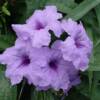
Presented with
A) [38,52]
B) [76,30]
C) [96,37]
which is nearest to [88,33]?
[96,37]

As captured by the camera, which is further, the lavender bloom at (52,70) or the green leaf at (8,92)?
the green leaf at (8,92)

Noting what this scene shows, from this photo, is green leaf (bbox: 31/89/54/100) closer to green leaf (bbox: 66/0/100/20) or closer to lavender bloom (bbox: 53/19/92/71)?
lavender bloom (bbox: 53/19/92/71)

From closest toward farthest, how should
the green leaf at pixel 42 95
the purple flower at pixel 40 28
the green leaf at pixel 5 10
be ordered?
the purple flower at pixel 40 28 < the green leaf at pixel 42 95 < the green leaf at pixel 5 10

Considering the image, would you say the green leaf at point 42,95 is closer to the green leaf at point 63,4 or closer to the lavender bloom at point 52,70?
the lavender bloom at point 52,70

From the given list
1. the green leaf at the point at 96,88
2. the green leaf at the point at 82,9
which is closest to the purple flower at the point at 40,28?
the green leaf at the point at 82,9

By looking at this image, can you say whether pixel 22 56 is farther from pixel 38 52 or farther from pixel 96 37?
pixel 96 37

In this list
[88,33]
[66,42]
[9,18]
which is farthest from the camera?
[9,18]
